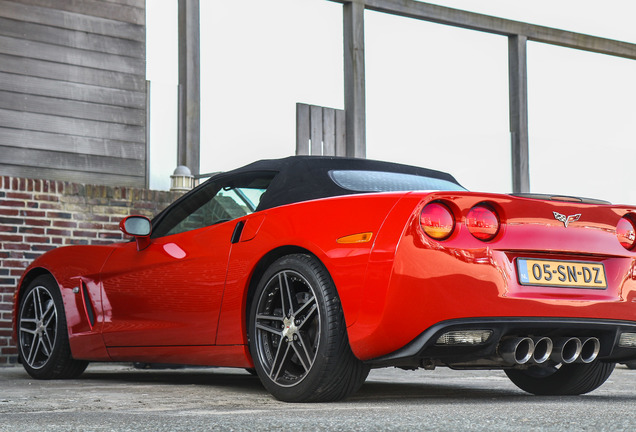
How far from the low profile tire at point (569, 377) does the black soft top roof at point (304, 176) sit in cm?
125

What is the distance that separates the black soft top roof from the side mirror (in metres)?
0.75

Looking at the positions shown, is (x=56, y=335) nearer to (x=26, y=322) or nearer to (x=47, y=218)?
(x=26, y=322)

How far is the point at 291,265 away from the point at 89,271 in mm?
2045

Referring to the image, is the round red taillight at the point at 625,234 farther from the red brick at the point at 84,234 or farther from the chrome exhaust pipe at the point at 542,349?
the red brick at the point at 84,234

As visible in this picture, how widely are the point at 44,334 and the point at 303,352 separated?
251 centimetres

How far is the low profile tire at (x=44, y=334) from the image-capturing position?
5.91m

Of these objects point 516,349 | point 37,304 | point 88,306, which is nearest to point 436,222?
point 516,349

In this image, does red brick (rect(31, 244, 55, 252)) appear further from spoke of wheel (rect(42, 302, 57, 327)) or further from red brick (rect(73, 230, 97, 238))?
spoke of wheel (rect(42, 302, 57, 327))

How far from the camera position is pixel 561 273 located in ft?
13.1

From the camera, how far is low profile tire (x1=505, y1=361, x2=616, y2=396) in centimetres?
488

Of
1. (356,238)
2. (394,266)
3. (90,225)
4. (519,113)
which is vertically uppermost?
(519,113)

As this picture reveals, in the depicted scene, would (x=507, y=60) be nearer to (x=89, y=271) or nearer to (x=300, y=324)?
(x=89, y=271)

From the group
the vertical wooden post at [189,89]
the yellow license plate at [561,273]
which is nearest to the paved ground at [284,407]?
the yellow license plate at [561,273]

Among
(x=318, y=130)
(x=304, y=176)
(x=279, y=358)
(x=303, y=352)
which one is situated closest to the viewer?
(x=303, y=352)
